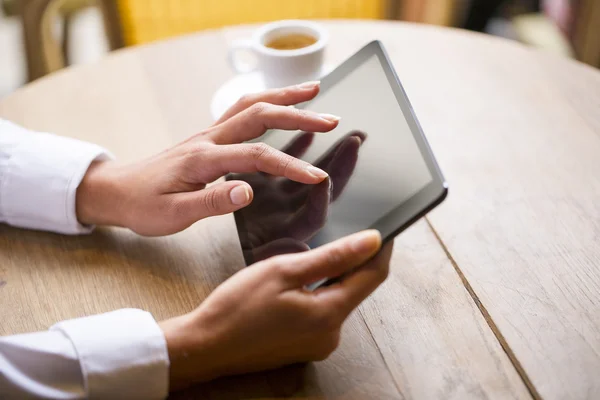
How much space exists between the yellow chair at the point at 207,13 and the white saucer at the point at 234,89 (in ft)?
1.44

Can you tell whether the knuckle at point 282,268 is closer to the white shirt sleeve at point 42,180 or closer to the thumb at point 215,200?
the thumb at point 215,200

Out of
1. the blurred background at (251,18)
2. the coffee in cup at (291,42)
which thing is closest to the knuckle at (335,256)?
the coffee in cup at (291,42)

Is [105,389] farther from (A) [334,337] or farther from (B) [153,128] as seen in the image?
(B) [153,128]

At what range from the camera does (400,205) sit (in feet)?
1.96

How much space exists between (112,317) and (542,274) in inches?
18.9

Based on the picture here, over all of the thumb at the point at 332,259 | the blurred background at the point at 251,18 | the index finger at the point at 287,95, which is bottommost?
the blurred background at the point at 251,18

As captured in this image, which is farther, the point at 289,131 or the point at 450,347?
the point at 289,131

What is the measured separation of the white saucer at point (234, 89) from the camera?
98cm

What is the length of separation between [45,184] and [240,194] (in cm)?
29

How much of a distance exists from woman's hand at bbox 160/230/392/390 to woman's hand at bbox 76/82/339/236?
12cm

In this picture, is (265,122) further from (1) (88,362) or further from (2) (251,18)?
(2) (251,18)

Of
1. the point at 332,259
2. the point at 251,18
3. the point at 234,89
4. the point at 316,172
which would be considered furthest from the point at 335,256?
the point at 251,18

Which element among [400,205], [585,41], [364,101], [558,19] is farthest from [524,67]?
[558,19]

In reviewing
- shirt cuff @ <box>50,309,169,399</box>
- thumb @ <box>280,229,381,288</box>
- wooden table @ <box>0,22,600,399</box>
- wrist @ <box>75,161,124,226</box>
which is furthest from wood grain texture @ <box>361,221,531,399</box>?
wrist @ <box>75,161,124,226</box>
